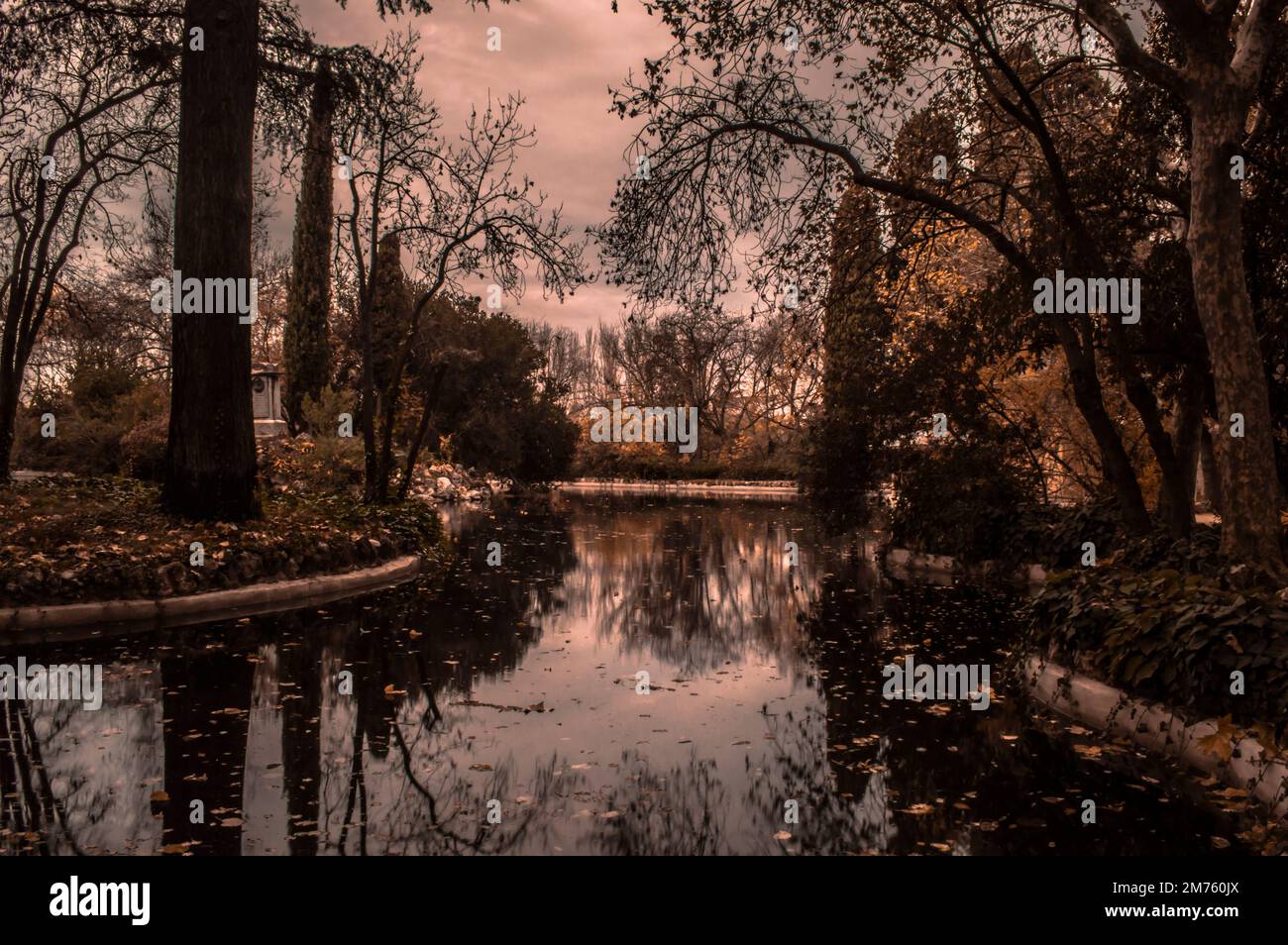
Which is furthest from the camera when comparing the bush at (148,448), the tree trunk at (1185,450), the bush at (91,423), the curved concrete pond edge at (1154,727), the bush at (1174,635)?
the bush at (91,423)

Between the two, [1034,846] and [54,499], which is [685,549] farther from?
[1034,846]

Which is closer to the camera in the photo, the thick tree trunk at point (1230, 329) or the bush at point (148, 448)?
the thick tree trunk at point (1230, 329)

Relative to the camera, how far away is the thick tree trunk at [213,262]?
11.6 metres

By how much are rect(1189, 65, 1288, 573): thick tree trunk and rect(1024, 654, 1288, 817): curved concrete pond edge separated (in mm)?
2089

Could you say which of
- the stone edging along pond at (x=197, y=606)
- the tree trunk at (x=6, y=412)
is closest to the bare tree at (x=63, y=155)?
the tree trunk at (x=6, y=412)

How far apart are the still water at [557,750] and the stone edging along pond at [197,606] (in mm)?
559

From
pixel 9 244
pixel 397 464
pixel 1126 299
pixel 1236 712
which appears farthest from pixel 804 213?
pixel 9 244

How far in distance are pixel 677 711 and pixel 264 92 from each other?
1482 cm

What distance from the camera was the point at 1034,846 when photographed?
420 centimetres

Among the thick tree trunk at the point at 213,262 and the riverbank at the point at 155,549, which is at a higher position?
the thick tree trunk at the point at 213,262

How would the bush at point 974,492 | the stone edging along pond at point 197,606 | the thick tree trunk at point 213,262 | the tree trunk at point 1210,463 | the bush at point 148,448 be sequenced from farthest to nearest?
1. the bush at point 148,448
2. the tree trunk at point 1210,463
3. the bush at point 974,492
4. the thick tree trunk at point 213,262
5. the stone edging along pond at point 197,606

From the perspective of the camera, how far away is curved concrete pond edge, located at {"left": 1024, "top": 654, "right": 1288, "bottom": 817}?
473 cm

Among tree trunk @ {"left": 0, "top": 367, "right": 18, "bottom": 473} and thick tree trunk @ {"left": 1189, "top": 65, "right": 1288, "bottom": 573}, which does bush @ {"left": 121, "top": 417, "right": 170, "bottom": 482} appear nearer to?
tree trunk @ {"left": 0, "top": 367, "right": 18, "bottom": 473}

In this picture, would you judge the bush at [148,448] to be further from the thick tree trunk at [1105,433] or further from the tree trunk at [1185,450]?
the tree trunk at [1185,450]
